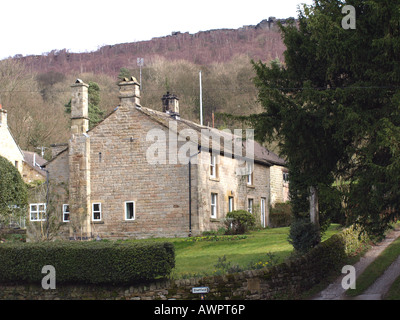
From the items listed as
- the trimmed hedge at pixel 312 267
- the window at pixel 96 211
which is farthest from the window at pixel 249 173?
the trimmed hedge at pixel 312 267

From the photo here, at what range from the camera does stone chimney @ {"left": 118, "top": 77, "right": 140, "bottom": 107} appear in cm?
3173

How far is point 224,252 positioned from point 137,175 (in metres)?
10.4

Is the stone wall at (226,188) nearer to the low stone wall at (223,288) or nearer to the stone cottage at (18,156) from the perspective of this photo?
the low stone wall at (223,288)

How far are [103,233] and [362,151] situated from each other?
1951 cm

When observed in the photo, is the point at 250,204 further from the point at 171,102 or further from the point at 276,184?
the point at 171,102

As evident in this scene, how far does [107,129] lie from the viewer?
3209 centimetres

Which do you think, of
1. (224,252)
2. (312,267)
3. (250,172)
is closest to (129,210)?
(250,172)

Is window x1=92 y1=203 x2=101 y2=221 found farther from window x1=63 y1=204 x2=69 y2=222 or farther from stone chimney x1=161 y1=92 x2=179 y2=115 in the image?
stone chimney x1=161 y1=92 x2=179 y2=115

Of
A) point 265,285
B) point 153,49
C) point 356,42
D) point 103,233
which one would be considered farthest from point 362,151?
point 153,49

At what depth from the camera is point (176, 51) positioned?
363 feet

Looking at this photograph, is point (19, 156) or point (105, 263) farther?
point (19, 156)

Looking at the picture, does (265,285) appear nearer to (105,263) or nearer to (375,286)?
(375,286)
